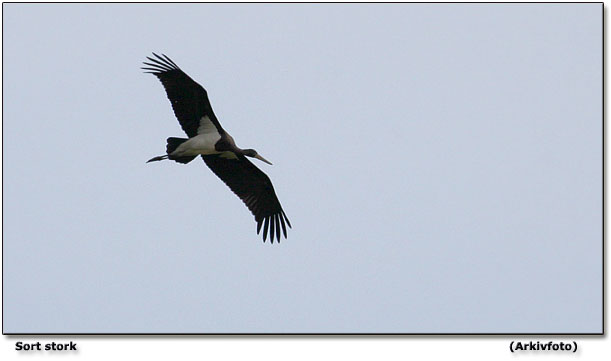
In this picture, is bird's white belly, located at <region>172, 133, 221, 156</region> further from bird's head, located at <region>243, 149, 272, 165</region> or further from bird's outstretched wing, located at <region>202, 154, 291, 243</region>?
bird's outstretched wing, located at <region>202, 154, 291, 243</region>

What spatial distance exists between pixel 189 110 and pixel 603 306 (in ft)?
15.6

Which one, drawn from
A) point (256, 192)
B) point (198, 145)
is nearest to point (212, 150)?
point (198, 145)

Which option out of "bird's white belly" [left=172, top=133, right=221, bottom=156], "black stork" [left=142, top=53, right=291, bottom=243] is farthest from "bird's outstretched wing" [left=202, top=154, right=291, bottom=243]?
"bird's white belly" [left=172, top=133, right=221, bottom=156]

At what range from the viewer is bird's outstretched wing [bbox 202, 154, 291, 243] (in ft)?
37.6

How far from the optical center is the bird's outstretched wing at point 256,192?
37.6 feet

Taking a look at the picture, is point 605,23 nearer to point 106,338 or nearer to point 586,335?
point 586,335

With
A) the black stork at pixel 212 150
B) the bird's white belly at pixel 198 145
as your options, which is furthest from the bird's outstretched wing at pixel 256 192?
the bird's white belly at pixel 198 145

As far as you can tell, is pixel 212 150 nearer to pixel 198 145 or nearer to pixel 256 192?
pixel 198 145

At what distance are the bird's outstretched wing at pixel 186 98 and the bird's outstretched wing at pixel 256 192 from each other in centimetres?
88

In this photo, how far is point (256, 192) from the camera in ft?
38.0

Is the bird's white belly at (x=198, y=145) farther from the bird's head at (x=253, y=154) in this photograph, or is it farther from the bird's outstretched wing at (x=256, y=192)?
the bird's outstretched wing at (x=256, y=192)

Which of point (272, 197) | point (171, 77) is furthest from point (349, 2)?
point (272, 197)

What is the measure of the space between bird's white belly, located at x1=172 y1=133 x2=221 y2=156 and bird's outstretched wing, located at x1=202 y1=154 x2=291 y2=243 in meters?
0.81

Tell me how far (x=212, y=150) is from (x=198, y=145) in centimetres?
21
